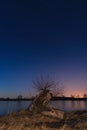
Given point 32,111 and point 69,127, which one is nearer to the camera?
point 69,127

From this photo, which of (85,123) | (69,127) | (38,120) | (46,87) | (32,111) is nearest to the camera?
(69,127)

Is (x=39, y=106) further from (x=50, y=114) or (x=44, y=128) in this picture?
(x=44, y=128)

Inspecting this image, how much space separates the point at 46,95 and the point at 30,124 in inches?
264

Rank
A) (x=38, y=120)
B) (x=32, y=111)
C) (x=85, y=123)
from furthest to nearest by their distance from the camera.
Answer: (x=32, y=111), (x=38, y=120), (x=85, y=123)

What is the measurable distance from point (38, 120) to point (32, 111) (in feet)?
14.5

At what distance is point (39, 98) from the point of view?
2088cm

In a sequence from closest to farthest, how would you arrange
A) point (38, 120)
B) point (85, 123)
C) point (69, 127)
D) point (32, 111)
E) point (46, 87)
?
point (69, 127), point (85, 123), point (38, 120), point (32, 111), point (46, 87)

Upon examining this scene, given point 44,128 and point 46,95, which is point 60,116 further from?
point 44,128

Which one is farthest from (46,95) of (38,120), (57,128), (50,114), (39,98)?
(57,128)

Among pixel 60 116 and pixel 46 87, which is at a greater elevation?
pixel 46 87

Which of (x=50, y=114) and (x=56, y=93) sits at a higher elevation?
(x=56, y=93)

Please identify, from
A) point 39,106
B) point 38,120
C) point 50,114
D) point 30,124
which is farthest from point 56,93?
point 30,124

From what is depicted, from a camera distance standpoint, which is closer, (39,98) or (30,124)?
(30,124)

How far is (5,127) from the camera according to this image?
13859 millimetres
